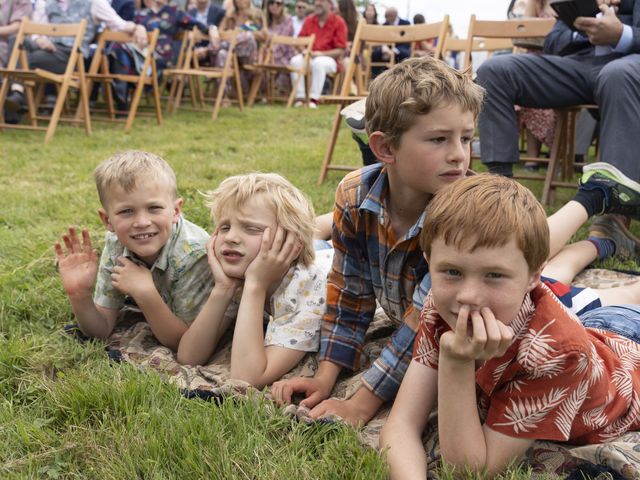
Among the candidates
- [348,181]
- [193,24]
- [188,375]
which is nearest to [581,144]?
[348,181]

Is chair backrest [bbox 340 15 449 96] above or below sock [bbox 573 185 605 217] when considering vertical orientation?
above

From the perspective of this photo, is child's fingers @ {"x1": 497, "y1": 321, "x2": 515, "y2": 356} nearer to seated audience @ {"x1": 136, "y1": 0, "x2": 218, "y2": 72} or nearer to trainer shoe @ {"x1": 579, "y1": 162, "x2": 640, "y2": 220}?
trainer shoe @ {"x1": 579, "y1": 162, "x2": 640, "y2": 220}

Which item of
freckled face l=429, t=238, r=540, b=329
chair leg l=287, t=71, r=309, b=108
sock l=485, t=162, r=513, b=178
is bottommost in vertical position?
chair leg l=287, t=71, r=309, b=108

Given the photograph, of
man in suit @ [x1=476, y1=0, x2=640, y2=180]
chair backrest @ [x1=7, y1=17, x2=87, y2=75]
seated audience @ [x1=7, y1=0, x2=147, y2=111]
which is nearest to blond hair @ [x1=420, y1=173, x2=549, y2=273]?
man in suit @ [x1=476, y1=0, x2=640, y2=180]

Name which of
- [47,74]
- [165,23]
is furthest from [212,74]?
[47,74]

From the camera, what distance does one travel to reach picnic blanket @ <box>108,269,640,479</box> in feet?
5.36

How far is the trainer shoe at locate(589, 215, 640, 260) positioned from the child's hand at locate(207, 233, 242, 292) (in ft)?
6.17

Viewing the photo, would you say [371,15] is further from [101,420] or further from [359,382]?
[101,420]

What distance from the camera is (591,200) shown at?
2965 mm

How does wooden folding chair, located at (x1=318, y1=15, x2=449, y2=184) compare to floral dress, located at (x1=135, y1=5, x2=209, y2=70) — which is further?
floral dress, located at (x1=135, y1=5, x2=209, y2=70)

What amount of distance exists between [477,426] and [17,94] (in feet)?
25.7

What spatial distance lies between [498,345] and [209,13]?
11.5 metres

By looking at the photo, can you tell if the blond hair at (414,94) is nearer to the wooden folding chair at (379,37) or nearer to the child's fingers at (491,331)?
the child's fingers at (491,331)

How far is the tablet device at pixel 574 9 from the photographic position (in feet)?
11.8
